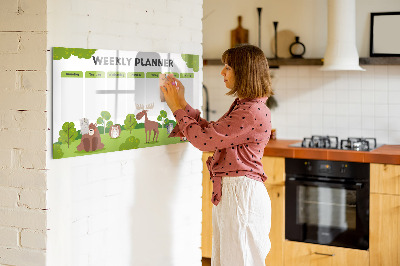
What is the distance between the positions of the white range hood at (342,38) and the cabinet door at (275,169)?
0.79m

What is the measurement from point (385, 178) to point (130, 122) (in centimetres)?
213

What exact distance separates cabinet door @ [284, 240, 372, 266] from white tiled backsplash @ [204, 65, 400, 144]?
992mm

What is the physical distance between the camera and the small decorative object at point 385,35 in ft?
15.3

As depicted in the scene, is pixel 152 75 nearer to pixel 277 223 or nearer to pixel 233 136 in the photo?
pixel 233 136

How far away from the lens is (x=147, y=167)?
285 cm

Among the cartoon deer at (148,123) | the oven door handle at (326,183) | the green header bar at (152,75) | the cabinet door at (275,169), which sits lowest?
the oven door handle at (326,183)

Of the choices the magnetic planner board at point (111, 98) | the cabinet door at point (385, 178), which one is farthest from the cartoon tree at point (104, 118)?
the cabinet door at point (385, 178)

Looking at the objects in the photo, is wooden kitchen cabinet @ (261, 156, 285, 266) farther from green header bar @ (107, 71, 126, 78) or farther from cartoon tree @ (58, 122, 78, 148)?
cartoon tree @ (58, 122, 78, 148)

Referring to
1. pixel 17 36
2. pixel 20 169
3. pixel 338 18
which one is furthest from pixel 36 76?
pixel 338 18

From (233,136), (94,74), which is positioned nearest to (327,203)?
(233,136)

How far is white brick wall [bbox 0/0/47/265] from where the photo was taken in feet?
7.43

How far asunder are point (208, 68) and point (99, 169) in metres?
2.98

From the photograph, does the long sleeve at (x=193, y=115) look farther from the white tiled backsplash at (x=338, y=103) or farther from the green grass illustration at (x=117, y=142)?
the white tiled backsplash at (x=338, y=103)

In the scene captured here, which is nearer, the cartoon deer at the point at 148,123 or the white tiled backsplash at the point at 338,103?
the cartoon deer at the point at 148,123
